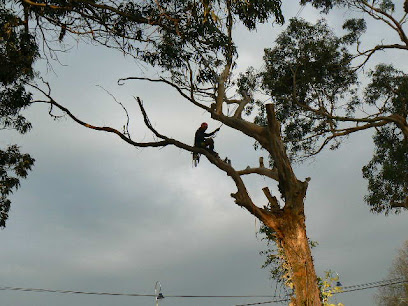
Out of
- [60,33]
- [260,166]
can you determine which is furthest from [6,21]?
[260,166]

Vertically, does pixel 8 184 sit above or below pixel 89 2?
below

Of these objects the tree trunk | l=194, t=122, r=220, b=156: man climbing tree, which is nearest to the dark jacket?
l=194, t=122, r=220, b=156: man climbing tree

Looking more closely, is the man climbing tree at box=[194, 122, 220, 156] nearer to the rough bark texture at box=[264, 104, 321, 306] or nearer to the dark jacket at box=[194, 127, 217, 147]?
the dark jacket at box=[194, 127, 217, 147]

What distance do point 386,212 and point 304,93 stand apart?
5396mm

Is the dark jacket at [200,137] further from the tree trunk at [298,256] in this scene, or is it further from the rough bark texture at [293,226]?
the tree trunk at [298,256]

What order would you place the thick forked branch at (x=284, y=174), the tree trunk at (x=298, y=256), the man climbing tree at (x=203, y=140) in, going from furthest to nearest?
the man climbing tree at (x=203, y=140), the thick forked branch at (x=284, y=174), the tree trunk at (x=298, y=256)

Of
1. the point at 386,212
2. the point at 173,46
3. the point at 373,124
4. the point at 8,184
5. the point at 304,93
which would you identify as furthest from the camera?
the point at 386,212

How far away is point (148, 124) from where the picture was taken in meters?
7.79

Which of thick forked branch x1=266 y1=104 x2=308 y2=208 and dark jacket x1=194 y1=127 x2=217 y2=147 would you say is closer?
thick forked branch x1=266 y1=104 x2=308 y2=208

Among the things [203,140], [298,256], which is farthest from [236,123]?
[298,256]

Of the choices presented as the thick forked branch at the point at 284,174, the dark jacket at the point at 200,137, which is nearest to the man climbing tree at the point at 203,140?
the dark jacket at the point at 200,137

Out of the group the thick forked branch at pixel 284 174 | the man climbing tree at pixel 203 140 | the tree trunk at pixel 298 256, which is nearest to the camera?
the tree trunk at pixel 298 256

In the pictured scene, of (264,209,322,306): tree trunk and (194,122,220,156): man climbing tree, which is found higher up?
(194,122,220,156): man climbing tree

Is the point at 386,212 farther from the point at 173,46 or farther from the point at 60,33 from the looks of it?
the point at 60,33
